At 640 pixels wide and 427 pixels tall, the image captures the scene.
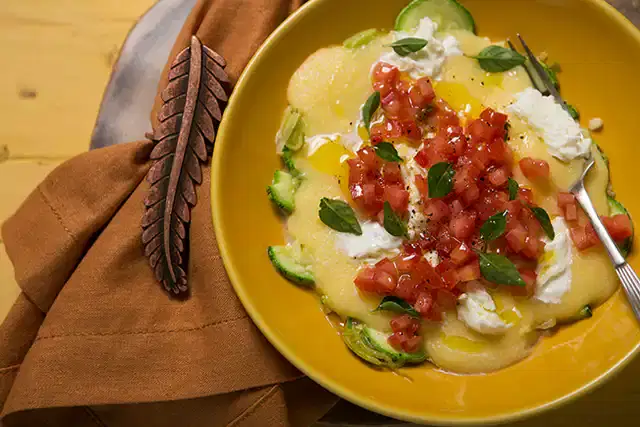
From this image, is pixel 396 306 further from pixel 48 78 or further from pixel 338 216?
pixel 48 78

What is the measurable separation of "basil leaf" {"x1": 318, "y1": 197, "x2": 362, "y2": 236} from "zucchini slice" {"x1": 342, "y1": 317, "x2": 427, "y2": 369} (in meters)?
0.38

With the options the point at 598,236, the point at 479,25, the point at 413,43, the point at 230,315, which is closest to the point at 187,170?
the point at 230,315

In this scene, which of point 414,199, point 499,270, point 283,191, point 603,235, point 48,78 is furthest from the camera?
point 48,78

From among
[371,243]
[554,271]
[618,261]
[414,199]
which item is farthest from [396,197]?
[618,261]

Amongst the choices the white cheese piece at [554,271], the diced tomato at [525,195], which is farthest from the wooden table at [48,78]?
the white cheese piece at [554,271]

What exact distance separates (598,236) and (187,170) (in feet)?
5.71

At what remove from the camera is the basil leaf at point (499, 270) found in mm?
2266

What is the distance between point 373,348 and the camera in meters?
2.39

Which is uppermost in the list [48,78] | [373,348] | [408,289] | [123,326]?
[408,289]

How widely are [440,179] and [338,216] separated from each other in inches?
16.9

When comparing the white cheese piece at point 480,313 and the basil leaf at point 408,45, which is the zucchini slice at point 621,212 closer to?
the white cheese piece at point 480,313

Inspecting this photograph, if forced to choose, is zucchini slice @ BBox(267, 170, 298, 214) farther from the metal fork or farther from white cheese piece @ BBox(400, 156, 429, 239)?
the metal fork

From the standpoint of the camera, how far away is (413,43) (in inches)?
100

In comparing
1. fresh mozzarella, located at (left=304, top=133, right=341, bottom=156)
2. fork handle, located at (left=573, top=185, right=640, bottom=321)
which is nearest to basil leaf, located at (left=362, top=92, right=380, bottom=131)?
fresh mozzarella, located at (left=304, top=133, right=341, bottom=156)
